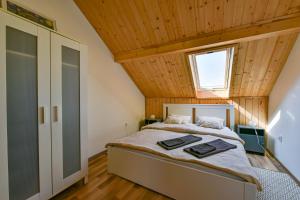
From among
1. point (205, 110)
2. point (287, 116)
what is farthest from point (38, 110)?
point (287, 116)

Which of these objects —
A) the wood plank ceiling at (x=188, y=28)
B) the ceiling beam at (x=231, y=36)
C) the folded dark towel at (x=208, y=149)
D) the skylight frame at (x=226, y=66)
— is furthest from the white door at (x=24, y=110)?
the skylight frame at (x=226, y=66)

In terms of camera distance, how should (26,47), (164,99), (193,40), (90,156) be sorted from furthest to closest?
(164,99)
(90,156)
(193,40)
(26,47)

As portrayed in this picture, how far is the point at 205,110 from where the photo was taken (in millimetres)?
3658

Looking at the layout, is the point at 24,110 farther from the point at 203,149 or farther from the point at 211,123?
the point at 211,123

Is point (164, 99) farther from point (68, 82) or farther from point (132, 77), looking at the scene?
point (68, 82)

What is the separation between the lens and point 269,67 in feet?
8.64

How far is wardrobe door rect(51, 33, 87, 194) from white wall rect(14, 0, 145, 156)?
74cm

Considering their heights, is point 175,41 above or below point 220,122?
above

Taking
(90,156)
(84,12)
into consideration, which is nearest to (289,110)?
(90,156)

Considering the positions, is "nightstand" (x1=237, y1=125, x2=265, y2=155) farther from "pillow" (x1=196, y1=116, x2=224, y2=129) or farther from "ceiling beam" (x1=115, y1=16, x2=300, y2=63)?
"ceiling beam" (x1=115, y1=16, x2=300, y2=63)

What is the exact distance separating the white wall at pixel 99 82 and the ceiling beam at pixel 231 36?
2.42 feet

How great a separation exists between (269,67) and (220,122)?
1.31 metres

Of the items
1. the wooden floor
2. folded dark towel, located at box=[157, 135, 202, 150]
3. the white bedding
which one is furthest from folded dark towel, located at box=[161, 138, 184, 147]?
the wooden floor

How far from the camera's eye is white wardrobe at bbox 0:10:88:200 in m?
1.29
